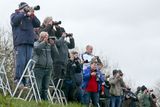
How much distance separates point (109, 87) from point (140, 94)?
3.27 meters

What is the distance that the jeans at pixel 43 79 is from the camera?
41.8ft

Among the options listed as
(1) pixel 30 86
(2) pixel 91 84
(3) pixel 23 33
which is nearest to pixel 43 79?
(1) pixel 30 86

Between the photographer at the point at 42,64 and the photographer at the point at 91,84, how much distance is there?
7.37 ft

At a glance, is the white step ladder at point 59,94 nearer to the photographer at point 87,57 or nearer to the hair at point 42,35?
the photographer at point 87,57

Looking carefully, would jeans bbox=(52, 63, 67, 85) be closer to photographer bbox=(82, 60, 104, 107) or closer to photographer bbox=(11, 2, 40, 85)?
photographer bbox=(82, 60, 104, 107)

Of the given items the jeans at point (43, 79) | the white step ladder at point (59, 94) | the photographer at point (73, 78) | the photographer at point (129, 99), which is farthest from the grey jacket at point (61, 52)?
the photographer at point (129, 99)

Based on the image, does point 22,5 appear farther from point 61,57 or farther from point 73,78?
point 73,78

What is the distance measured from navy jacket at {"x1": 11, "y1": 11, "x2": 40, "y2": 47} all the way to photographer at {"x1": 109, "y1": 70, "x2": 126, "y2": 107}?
4376 millimetres

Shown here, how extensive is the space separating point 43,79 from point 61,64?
131cm

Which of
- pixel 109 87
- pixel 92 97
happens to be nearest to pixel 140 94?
pixel 109 87

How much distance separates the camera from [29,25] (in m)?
13.1

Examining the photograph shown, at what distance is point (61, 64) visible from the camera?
46.2 ft

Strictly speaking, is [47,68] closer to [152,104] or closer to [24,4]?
[24,4]

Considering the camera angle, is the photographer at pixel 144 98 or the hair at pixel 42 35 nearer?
the hair at pixel 42 35
